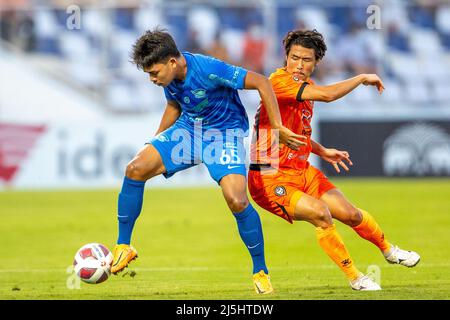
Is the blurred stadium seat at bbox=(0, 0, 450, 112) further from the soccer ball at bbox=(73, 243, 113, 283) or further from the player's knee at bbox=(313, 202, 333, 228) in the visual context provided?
the player's knee at bbox=(313, 202, 333, 228)

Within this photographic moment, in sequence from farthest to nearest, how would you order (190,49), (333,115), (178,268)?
(190,49)
(333,115)
(178,268)

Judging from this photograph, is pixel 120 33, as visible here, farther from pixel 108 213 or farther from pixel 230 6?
pixel 108 213

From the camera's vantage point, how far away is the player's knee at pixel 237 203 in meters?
7.25

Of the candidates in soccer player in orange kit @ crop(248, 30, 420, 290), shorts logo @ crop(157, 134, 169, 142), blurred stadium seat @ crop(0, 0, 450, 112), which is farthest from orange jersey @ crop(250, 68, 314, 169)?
blurred stadium seat @ crop(0, 0, 450, 112)

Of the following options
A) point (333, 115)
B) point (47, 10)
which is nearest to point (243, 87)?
point (333, 115)

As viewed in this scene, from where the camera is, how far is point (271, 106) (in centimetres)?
727

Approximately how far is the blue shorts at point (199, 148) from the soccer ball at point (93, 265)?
853 mm

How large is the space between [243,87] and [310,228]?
6.64 meters

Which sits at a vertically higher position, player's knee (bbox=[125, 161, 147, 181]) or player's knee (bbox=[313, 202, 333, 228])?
Result: player's knee (bbox=[125, 161, 147, 181])

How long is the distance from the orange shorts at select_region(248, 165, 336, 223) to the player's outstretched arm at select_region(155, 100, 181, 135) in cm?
79

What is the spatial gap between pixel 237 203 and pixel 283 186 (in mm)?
640

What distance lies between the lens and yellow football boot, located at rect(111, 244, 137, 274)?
24.4ft

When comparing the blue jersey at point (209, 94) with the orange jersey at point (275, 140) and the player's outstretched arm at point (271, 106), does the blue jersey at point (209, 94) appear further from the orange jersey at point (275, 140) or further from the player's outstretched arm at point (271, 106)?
the orange jersey at point (275, 140)

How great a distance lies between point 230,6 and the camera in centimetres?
2238
